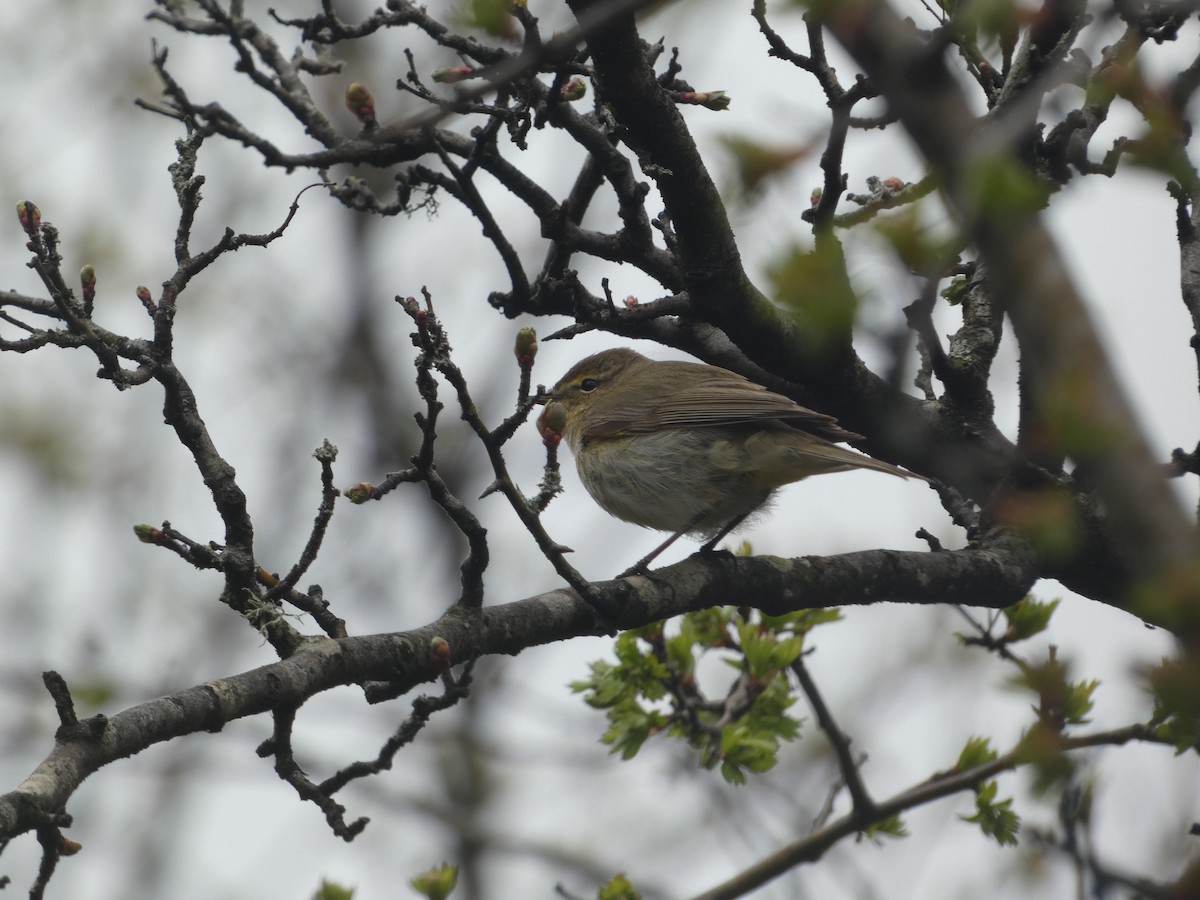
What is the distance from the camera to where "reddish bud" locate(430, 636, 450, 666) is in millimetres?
3311

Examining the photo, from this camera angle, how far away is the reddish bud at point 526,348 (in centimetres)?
334

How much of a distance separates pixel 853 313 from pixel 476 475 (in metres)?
12.6

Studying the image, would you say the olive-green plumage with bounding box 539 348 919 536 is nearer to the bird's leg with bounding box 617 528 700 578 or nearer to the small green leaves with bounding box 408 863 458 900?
the bird's leg with bounding box 617 528 700 578

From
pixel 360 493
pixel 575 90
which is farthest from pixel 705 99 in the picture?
pixel 360 493

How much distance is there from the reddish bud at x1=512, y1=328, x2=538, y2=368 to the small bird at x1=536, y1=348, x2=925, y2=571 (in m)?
1.95

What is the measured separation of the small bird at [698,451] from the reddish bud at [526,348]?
6.40 feet

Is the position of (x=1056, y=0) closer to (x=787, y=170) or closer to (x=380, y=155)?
(x=787, y=170)

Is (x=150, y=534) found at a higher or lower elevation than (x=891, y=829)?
higher

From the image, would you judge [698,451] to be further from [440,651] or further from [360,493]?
[440,651]

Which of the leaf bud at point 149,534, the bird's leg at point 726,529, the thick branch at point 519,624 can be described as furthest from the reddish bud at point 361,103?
the bird's leg at point 726,529

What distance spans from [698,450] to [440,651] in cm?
288

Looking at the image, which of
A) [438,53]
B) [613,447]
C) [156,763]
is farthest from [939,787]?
[438,53]

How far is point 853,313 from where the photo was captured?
5.61ft

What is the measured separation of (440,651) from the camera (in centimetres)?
331
